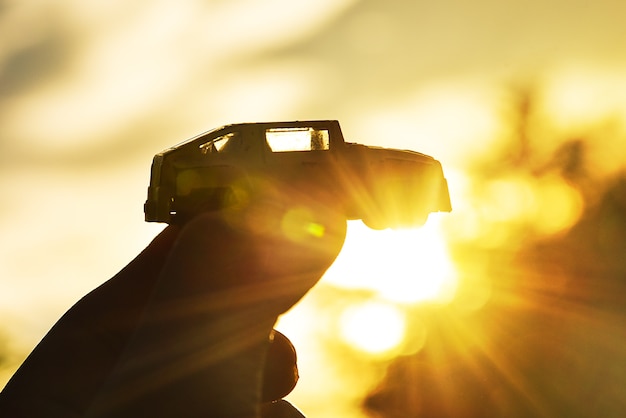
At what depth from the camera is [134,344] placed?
3.13 ft

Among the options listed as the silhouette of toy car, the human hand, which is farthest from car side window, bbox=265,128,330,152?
the human hand

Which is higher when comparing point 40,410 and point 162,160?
point 162,160

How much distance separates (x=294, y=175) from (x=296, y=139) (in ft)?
0.30

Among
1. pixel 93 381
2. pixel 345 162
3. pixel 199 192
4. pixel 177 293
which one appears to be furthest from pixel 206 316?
pixel 93 381

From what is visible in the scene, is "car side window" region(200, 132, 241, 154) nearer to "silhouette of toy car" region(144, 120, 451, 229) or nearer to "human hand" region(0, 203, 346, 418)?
"silhouette of toy car" region(144, 120, 451, 229)

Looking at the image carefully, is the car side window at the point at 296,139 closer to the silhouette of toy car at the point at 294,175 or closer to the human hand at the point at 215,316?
the silhouette of toy car at the point at 294,175

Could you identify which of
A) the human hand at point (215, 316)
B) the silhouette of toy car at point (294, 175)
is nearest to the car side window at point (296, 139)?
the silhouette of toy car at point (294, 175)

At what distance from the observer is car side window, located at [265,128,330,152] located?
1.04 metres

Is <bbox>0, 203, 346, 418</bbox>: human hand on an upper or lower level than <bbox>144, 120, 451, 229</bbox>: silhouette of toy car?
lower

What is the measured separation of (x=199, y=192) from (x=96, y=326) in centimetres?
41

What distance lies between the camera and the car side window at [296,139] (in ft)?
3.41

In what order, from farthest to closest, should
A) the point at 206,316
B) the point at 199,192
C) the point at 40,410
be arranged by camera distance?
the point at 40,410
the point at 199,192
the point at 206,316

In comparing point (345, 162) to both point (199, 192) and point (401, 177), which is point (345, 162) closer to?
point (401, 177)

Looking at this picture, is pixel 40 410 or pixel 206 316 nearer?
pixel 206 316
